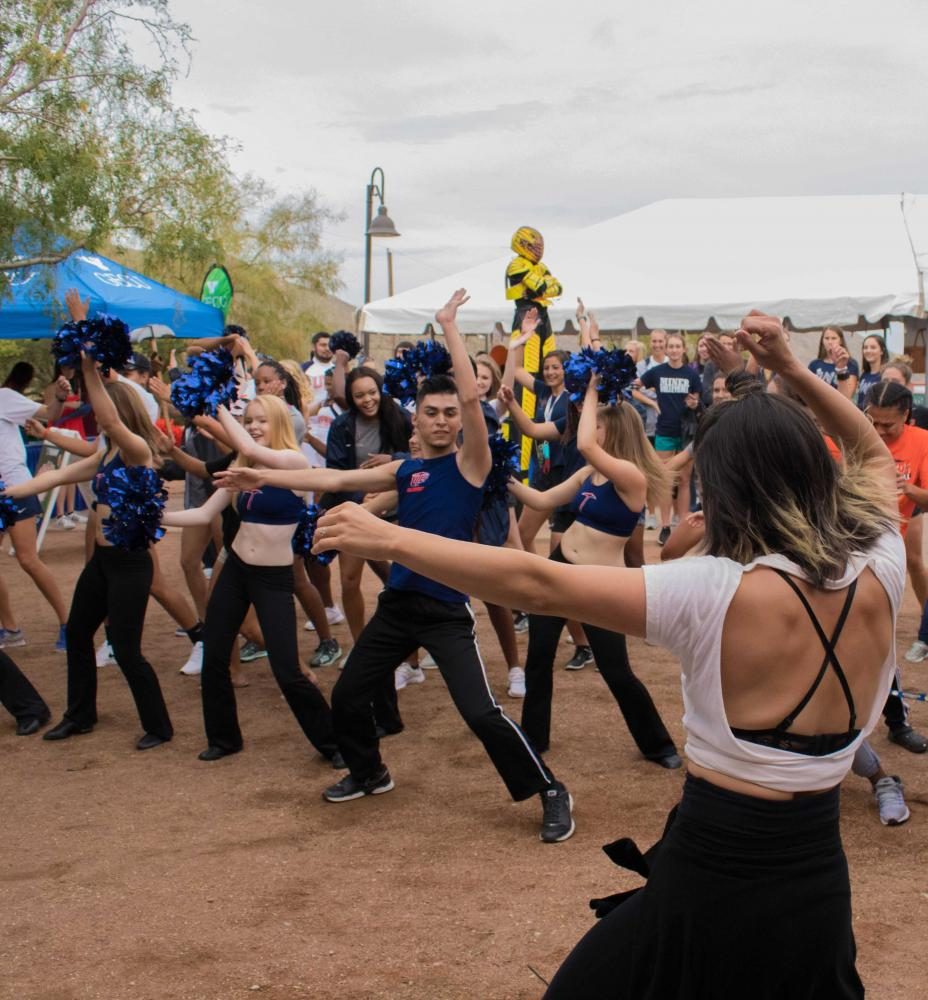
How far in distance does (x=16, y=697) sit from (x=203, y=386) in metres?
2.52

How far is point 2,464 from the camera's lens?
348 inches

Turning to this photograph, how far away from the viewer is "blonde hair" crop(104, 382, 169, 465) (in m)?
6.59

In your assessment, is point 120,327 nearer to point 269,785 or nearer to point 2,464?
point 269,785

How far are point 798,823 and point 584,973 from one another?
57 centimetres

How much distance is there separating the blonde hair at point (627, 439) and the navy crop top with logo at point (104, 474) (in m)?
2.75

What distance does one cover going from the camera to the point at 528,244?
11.8 meters

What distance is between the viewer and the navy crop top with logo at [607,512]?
19.9 ft

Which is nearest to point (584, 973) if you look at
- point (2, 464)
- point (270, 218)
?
point (2, 464)

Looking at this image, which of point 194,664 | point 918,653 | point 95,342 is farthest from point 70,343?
point 918,653

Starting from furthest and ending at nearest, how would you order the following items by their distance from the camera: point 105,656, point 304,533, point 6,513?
point 105,656 < point 6,513 < point 304,533

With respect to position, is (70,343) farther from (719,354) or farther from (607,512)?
(719,354)

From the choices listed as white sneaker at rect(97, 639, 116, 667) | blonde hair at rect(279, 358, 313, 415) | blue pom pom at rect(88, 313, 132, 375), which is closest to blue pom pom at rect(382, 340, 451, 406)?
blue pom pom at rect(88, 313, 132, 375)

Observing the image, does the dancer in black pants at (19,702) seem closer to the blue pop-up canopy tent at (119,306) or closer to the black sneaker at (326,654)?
the black sneaker at (326,654)

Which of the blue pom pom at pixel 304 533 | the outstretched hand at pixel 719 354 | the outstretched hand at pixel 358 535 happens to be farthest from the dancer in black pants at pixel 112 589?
the outstretched hand at pixel 358 535
